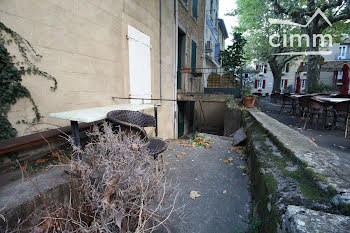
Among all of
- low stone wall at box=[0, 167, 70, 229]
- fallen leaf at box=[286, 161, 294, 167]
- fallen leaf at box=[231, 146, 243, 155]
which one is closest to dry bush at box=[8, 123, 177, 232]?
low stone wall at box=[0, 167, 70, 229]

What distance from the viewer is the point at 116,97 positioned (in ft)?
12.8

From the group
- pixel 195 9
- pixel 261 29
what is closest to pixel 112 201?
pixel 195 9

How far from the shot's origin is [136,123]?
2.48m

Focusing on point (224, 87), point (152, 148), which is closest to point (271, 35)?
point (224, 87)

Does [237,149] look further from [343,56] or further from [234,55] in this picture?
[343,56]

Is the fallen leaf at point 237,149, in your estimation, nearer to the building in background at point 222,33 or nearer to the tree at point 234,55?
the tree at point 234,55

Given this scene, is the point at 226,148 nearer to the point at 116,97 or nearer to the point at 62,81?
the point at 116,97

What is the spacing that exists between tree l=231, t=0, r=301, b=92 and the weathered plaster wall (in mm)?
10338

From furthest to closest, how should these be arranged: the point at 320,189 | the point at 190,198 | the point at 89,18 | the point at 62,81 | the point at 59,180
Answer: the point at 89,18, the point at 62,81, the point at 190,198, the point at 59,180, the point at 320,189

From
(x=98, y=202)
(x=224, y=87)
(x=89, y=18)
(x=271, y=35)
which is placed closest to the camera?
(x=98, y=202)

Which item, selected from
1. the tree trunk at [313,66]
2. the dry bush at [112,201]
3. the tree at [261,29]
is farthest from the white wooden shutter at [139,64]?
the tree at [261,29]

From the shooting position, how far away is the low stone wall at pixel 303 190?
956 millimetres

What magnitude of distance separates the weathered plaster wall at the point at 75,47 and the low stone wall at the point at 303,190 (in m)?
2.90

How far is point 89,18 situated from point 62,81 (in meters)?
1.27
